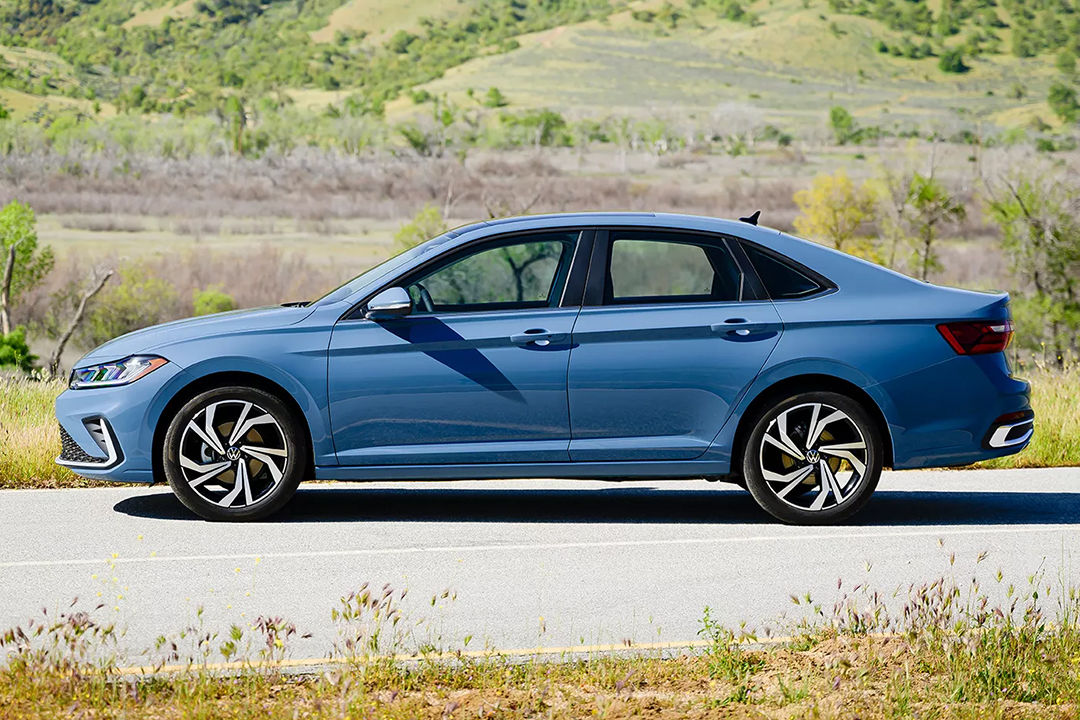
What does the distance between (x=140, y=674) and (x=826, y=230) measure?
242ft

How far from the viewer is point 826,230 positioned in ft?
252

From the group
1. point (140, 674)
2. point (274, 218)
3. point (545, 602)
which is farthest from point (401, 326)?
point (274, 218)

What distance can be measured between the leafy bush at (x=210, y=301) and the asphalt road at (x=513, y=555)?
53.8 m

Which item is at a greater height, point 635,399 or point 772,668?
point 635,399

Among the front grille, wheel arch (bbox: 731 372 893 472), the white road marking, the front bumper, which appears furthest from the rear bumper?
the front grille

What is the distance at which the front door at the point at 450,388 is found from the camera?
816 cm

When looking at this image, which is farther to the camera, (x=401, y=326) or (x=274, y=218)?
(x=274, y=218)

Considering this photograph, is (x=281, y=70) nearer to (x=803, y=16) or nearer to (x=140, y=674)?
(x=803, y=16)

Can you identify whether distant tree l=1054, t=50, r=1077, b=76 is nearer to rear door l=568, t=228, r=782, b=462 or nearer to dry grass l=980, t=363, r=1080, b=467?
dry grass l=980, t=363, r=1080, b=467

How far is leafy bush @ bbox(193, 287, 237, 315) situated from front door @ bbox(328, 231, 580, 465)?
180 feet

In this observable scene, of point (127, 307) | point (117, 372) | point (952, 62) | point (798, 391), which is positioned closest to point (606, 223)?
point (798, 391)

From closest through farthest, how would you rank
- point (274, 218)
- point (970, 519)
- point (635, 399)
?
1. point (635, 399)
2. point (970, 519)
3. point (274, 218)

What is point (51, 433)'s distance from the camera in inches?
416

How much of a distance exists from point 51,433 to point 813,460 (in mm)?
5451
